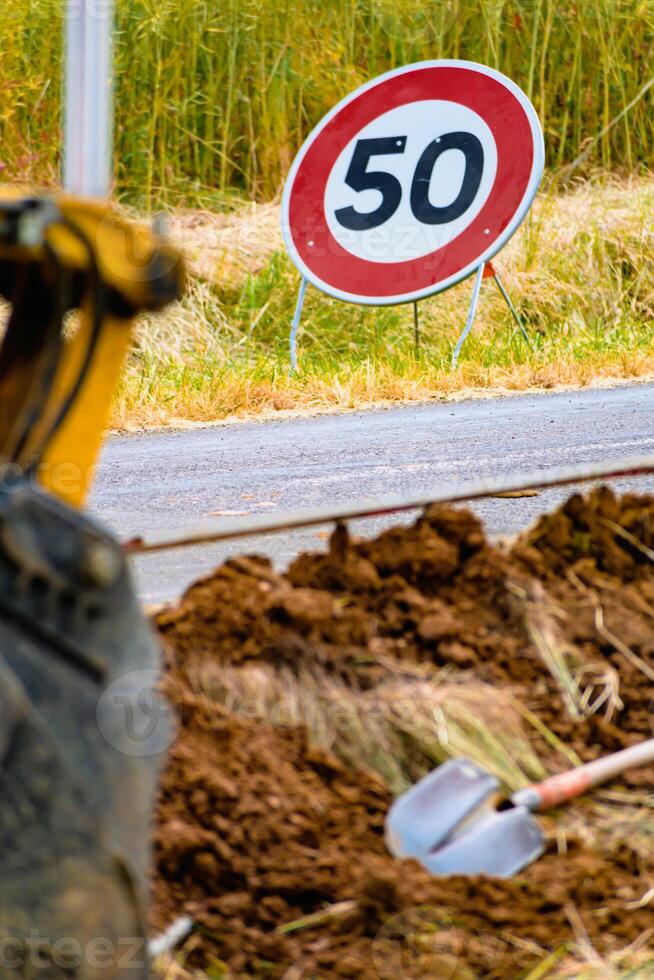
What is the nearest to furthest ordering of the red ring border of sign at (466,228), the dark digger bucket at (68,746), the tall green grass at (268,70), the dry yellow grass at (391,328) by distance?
1. the dark digger bucket at (68,746)
2. the dry yellow grass at (391,328)
3. the red ring border of sign at (466,228)
4. the tall green grass at (268,70)

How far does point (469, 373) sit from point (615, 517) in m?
5.10

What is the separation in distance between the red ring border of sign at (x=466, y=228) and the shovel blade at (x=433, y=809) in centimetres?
663

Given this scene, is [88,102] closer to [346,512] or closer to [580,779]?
[346,512]

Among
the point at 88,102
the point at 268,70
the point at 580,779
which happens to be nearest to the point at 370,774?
the point at 580,779

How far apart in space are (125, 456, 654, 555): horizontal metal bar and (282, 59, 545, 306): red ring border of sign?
607 cm

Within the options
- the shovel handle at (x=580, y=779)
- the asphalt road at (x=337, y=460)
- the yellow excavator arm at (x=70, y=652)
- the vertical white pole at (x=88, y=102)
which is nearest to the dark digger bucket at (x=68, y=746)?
the yellow excavator arm at (x=70, y=652)

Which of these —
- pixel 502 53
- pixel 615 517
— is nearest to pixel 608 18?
pixel 502 53

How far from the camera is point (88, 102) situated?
5.09 ft

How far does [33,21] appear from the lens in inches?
430

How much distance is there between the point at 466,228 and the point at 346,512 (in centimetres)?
655

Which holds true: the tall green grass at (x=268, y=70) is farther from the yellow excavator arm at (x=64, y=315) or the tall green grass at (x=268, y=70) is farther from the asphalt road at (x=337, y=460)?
the yellow excavator arm at (x=64, y=315)

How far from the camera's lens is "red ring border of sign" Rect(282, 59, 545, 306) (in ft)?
28.1

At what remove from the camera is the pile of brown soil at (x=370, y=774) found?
190cm

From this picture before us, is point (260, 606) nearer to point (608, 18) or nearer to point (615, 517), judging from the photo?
point (615, 517)
